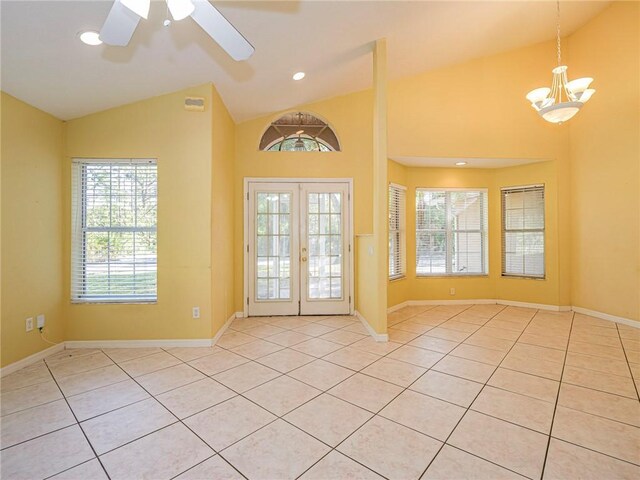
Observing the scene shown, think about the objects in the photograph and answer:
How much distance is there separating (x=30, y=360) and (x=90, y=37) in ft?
9.74

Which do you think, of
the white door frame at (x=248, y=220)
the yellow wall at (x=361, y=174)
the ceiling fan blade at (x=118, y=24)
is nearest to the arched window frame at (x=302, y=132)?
the yellow wall at (x=361, y=174)

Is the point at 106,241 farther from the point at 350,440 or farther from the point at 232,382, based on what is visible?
the point at 350,440

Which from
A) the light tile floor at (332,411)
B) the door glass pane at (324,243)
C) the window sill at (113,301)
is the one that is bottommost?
the light tile floor at (332,411)

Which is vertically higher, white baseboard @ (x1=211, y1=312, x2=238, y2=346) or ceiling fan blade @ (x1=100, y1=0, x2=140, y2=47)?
ceiling fan blade @ (x1=100, y1=0, x2=140, y2=47)

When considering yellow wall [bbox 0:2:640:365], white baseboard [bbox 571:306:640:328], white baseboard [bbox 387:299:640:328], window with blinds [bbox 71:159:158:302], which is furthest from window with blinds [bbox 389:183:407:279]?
window with blinds [bbox 71:159:158:302]

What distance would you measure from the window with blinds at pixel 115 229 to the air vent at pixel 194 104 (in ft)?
2.37

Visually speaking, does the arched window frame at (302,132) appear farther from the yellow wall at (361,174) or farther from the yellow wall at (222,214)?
the yellow wall at (222,214)

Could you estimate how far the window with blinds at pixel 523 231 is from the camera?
197 inches

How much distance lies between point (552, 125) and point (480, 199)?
4.94 feet

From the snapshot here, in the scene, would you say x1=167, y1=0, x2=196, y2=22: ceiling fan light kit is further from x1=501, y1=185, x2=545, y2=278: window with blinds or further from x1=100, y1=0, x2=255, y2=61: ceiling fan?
x1=501, y1=185, x2=545, y2=278: window with blinds

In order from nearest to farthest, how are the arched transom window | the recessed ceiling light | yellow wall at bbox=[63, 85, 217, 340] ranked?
the recessed ceiling light, yellow wall at bbox=[63, 85, 217, 340], the arched transom window

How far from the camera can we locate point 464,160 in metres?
4.79

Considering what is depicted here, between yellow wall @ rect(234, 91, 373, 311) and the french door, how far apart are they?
6.1 inches

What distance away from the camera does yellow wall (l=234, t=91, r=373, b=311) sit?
177 inches
